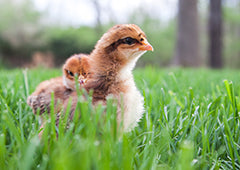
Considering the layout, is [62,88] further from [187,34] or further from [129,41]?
[187,34]

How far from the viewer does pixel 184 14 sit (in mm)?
11625

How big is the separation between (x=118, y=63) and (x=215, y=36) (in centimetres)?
1329

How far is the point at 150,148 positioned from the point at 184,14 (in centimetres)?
1127

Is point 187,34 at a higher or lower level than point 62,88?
lower

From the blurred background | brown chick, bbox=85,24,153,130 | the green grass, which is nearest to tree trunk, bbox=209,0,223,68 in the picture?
the blurred background

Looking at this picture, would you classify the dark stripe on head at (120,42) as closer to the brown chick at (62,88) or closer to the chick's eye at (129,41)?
the chick's eye at (129,41)

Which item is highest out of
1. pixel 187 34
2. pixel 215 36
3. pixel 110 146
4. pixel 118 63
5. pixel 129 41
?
pixel 129 41

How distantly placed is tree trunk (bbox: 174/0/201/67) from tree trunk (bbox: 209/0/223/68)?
2.12 m

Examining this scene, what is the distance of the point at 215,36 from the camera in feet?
45.1

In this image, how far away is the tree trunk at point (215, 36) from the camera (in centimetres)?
1338

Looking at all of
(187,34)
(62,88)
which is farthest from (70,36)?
(62,88)

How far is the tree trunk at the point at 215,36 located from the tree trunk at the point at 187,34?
2124 millimetres

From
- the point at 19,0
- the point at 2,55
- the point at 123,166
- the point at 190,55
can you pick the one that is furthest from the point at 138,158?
the point at 19,0

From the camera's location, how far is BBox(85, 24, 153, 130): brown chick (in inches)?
68.6
